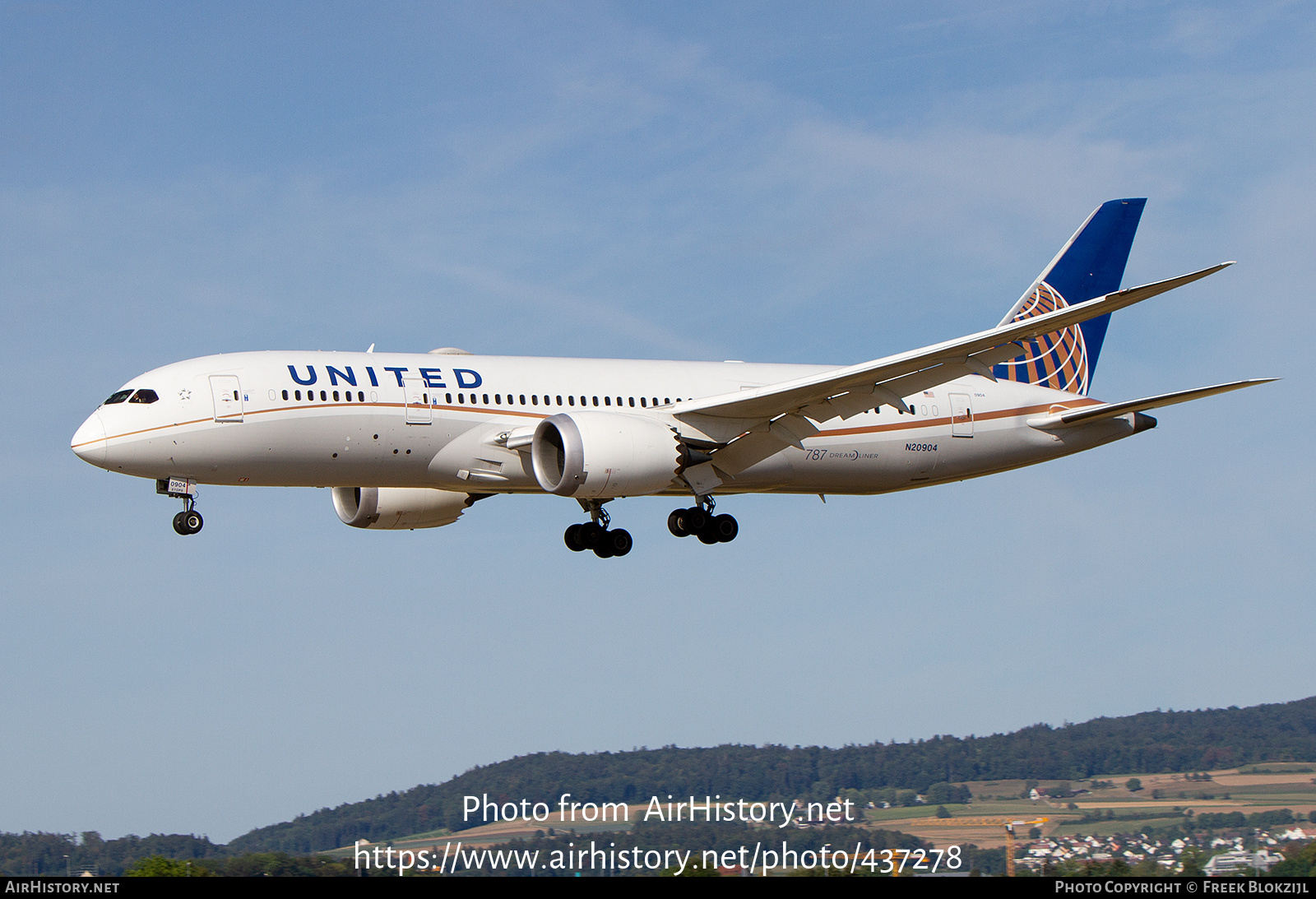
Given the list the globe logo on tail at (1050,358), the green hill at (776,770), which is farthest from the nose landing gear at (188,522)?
the globe logo on tail at (1050,358)

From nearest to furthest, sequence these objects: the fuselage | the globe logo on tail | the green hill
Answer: the fuselage < the globe logo on tail < the green hill

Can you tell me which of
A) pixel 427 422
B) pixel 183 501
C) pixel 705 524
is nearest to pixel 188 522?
pixel 183 501

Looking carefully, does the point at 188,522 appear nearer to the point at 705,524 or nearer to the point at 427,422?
the point at 427,422

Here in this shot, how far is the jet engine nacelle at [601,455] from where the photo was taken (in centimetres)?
3017

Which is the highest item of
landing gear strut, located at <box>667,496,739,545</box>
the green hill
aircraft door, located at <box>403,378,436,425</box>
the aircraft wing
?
aircraft door, located at <box>403,378,436,425</box>

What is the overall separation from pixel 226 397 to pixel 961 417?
18540 mm

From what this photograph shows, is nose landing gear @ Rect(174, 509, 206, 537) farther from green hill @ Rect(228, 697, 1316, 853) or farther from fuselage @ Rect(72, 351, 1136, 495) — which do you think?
green hill @ Rect(228, 697, 1316, 853)

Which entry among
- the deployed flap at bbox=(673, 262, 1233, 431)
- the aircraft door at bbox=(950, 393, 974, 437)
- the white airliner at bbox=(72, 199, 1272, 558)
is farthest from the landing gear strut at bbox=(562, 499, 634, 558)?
the aircraft door at bbox=(950, 393, 974, 437)

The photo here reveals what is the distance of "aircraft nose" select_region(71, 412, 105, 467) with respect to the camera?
29000mm

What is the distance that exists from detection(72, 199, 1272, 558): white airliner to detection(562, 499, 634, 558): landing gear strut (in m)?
0.04

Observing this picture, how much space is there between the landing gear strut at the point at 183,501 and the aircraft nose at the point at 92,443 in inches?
51.1

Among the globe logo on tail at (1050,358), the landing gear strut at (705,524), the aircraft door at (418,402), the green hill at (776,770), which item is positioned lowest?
the green hill at (776,770)

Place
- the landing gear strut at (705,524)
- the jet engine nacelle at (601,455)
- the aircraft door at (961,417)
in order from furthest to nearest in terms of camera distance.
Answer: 1. the aircraft door at (961,417)
2. the landing gear strut at (705,524)
3. the jet engine nacelle at (601,455)

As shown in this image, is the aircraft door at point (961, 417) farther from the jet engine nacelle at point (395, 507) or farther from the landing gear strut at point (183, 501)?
the landing gear strut at point (183, 501)
